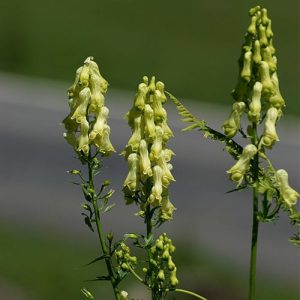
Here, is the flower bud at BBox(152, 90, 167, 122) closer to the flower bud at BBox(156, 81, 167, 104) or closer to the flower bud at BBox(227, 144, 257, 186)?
the flower bud at BBox(156, 81, 167, 104)

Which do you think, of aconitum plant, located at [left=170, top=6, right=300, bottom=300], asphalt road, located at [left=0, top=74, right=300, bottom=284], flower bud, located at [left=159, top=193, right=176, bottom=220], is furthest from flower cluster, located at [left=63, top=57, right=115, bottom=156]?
asphalt road, located at [left=0, top=74, right=300, bottom=284]

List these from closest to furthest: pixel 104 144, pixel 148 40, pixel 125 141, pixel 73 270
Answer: pixel 104 144 < pixel 73 270 < pixel 125 141 < pixel 148 40

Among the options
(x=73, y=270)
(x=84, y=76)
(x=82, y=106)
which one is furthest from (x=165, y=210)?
(x=73, y=270)

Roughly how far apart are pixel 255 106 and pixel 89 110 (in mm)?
773

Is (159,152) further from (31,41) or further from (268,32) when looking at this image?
(31,41)

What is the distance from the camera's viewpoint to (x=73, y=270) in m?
14.6

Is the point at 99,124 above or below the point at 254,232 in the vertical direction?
above

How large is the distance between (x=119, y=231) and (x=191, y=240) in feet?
7.81

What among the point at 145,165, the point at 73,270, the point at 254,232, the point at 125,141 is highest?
the point at 125,141

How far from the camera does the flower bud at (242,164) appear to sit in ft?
14.4

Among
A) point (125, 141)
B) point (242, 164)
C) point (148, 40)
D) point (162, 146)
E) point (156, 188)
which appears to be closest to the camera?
point (242, 164)

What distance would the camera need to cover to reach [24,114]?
22.1 metres

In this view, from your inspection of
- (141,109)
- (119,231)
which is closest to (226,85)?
A: (119,231)

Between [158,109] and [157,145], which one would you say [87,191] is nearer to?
[157,145]
